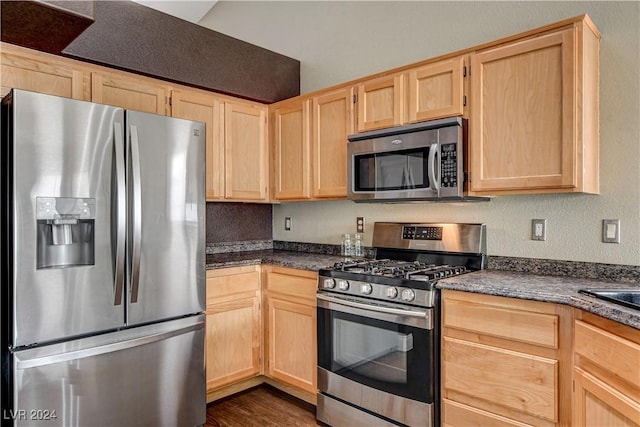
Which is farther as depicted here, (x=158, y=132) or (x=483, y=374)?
(x=158, y=132)

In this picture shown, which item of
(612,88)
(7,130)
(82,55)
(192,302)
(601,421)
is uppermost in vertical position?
(82,55)

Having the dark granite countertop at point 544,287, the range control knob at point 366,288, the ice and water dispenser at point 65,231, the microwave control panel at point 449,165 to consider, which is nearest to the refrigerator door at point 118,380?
the ice and water dispenser at point 65,231

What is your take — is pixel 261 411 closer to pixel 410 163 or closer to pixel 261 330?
pixel 261 330

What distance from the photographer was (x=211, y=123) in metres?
3.00

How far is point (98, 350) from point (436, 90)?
2.22 m

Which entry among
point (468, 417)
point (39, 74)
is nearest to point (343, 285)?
point (468, 417)

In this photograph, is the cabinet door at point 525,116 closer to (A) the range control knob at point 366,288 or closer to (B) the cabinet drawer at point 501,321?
(B) the cabinet drawer at point 501,321

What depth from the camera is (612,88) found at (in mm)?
2037

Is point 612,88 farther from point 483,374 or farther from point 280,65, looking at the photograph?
point 280,65

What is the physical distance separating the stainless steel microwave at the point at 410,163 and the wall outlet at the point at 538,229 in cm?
32

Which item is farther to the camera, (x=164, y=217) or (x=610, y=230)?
(x=164, y=217)

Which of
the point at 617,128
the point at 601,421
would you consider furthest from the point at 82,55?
the point at 601,421

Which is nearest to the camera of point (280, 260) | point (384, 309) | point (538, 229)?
point (384, 309)

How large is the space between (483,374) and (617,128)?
4.50ft
